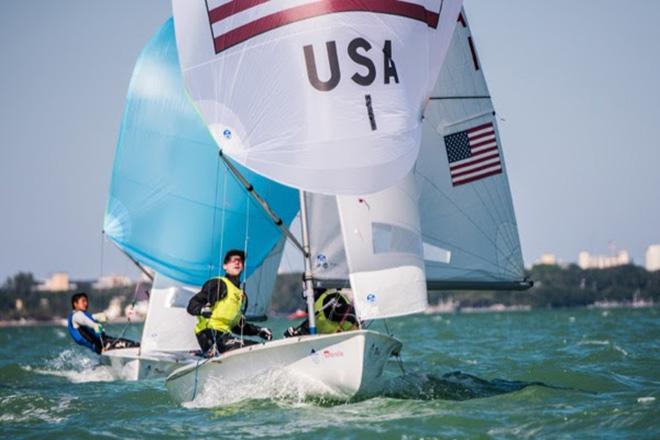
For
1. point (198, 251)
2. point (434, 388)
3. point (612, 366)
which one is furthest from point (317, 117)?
point (612, 366)

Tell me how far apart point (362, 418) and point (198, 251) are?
771 cm

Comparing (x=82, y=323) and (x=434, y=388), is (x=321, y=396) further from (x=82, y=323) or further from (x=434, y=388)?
(x=82, y=323)

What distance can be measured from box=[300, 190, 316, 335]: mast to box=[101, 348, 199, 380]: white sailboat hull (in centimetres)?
544

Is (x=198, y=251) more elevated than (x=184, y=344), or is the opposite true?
(x=198, y=251)

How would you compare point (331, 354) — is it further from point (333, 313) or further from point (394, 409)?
point (333, 313)

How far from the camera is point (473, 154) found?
17391 mm

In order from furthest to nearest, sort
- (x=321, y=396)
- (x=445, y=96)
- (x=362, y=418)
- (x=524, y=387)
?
(x=445, y=96) < (x=524, y=387) < (x=321, y=396) < (x=362, y=418)

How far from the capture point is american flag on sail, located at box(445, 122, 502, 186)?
676 inches

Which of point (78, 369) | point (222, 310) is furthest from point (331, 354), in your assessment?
point (78, 369)

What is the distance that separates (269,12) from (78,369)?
1172cm

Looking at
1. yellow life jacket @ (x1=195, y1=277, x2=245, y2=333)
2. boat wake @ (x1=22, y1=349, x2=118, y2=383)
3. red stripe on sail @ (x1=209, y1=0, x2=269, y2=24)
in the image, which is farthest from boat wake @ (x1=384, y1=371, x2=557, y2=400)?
boat wake @ (x1=22, y1=349, x2=118, y2=383)

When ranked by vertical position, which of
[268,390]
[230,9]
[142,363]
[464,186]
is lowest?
[268,390]

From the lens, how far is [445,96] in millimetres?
17297

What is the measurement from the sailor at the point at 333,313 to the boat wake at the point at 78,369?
6734 mm
